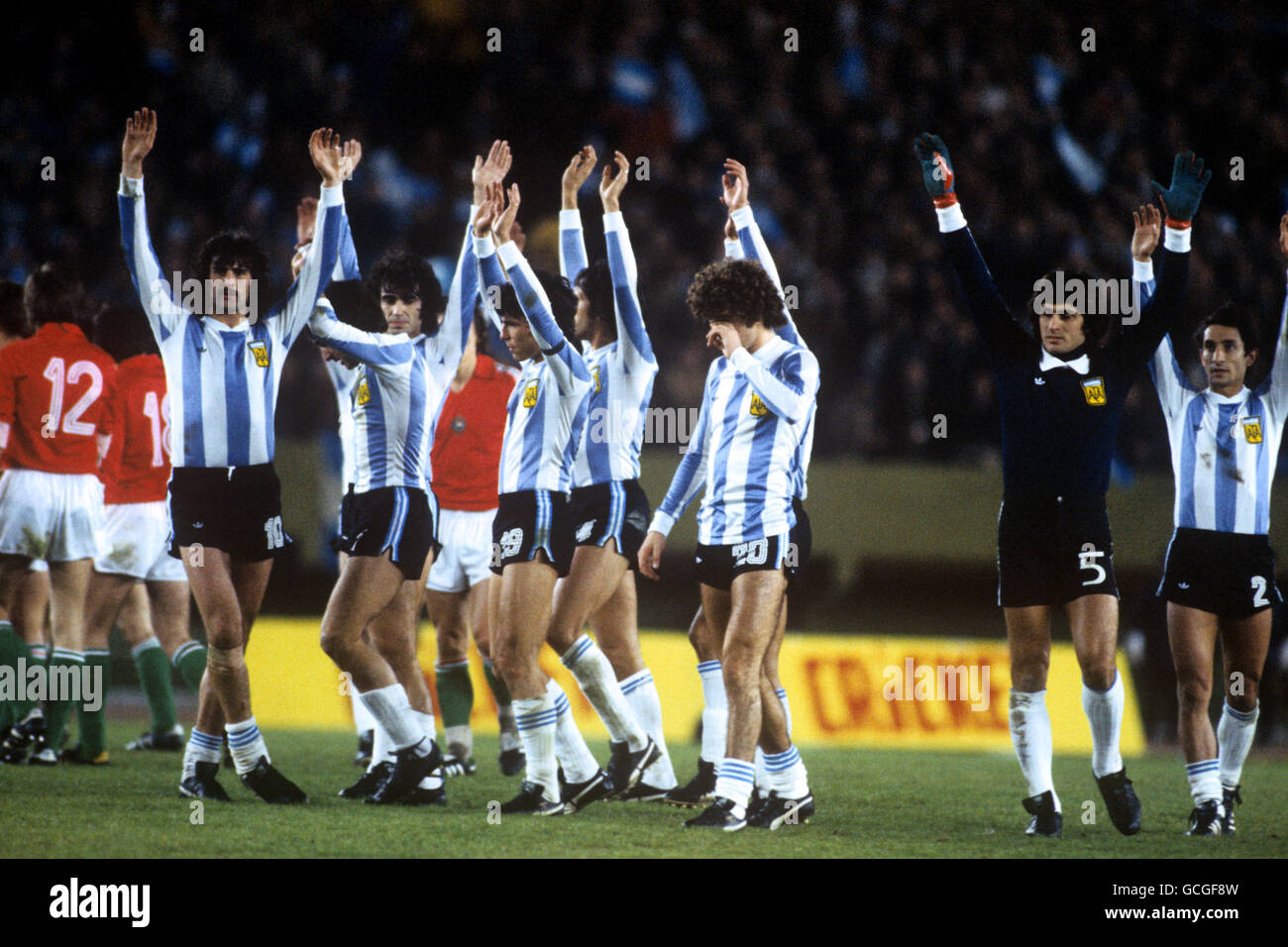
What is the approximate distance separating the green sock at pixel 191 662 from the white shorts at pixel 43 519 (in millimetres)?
764

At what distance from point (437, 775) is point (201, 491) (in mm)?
1652

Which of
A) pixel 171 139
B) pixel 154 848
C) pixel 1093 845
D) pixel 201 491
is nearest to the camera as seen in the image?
pixel 154 848

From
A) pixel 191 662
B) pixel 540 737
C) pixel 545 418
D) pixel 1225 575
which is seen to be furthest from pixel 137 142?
pixel 1225 575

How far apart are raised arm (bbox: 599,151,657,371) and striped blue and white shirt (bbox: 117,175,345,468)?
46.9 inches

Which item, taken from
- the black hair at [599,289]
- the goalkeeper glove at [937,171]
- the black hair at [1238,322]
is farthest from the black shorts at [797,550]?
the black hair at [1238,322]

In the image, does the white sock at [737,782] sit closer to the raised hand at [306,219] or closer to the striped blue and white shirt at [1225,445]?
the striped blue and white shirt at [1225,445]

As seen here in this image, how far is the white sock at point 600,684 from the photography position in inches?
245

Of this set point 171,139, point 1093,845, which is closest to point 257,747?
point 1093,845

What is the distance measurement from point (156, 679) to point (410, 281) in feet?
10.8

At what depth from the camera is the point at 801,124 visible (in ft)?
45.9

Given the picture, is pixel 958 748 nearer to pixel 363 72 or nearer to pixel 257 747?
pixel 257 747

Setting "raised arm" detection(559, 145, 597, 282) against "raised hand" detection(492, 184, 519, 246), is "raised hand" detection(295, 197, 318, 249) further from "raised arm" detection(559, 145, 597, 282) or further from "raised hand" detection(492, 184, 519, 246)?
"raised hand" detection(492, 184, 519, 246)

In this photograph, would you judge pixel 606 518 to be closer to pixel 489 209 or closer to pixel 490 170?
pixel 489 209
